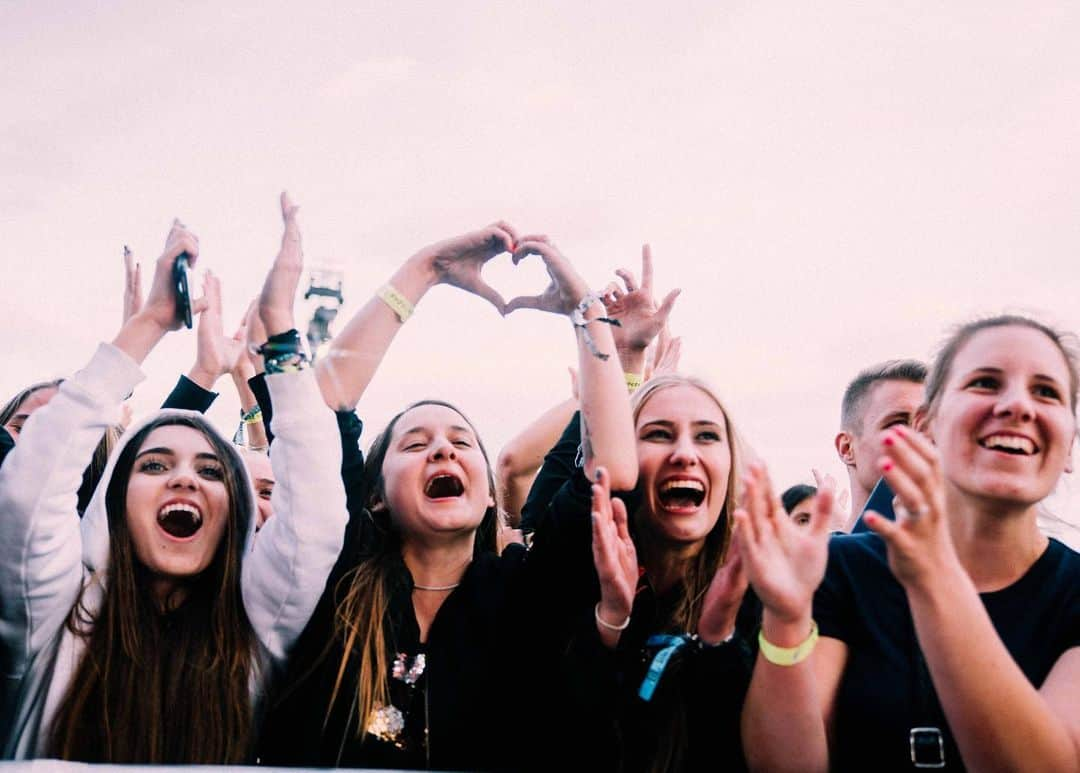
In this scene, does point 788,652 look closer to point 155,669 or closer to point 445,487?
point 445,487

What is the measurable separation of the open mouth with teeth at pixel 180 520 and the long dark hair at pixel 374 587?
17.4 inches

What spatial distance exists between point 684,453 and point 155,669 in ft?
4.96

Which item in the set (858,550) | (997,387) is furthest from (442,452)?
(997,387)

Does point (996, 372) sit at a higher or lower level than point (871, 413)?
lower

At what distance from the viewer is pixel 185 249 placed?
2.65m

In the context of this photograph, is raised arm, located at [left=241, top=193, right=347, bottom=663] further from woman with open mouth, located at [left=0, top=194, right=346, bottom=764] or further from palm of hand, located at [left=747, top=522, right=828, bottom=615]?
palm of hand, located at [left=747, top=522, right=828, bottom=615]

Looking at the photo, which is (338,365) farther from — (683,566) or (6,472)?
(683,566)

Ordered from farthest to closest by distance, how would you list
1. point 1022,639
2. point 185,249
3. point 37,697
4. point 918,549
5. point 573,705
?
point 185,249 → point 37,697 → point 573,705 → point 1022,639 → point 918,549

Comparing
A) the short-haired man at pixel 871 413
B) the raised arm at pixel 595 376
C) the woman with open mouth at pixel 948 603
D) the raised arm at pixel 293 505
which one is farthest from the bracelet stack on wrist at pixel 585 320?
the short-haired man at pixel 871 413

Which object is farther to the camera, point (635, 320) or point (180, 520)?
point (635, 320)

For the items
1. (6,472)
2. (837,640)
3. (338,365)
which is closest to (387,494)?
(338,365)

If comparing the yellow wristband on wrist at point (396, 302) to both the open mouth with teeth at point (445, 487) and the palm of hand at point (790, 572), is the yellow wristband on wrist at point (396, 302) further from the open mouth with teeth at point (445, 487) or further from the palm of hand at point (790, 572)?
the palm of hand at point (790, 572)

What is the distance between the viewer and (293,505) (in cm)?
246

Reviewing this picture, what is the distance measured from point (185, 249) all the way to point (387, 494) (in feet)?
2.99
